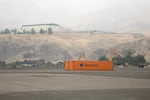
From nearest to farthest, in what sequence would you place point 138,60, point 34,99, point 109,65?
1. point 34,99
2. point 109,65
3. point 138,60

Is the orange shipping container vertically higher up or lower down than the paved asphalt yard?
lower down

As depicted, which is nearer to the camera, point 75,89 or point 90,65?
point 75,89

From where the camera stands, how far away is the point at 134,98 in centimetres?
2166

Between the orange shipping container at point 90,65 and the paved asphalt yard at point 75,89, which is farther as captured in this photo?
the orange shipping container at point 90,65

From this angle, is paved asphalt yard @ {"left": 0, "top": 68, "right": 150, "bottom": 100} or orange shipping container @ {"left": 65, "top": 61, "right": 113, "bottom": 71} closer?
paved asphalt yard @ {"left": 0, "top": 68, "right": 150, "bottom": 100}

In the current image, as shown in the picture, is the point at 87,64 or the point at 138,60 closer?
the point at 87,64

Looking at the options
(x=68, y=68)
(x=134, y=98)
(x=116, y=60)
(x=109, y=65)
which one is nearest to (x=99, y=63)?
(x=109, y=65)

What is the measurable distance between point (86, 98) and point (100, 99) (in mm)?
1006

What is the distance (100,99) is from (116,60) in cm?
15478

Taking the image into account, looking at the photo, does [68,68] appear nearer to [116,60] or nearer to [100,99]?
[116,60]

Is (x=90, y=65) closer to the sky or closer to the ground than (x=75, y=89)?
closer to the ground

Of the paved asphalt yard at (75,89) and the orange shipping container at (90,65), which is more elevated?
the paved asphalt yard at (75,89)

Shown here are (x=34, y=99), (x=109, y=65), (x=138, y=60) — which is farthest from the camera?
(x=138, y=60)

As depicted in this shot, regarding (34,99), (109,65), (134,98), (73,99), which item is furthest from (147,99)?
(109,65)
